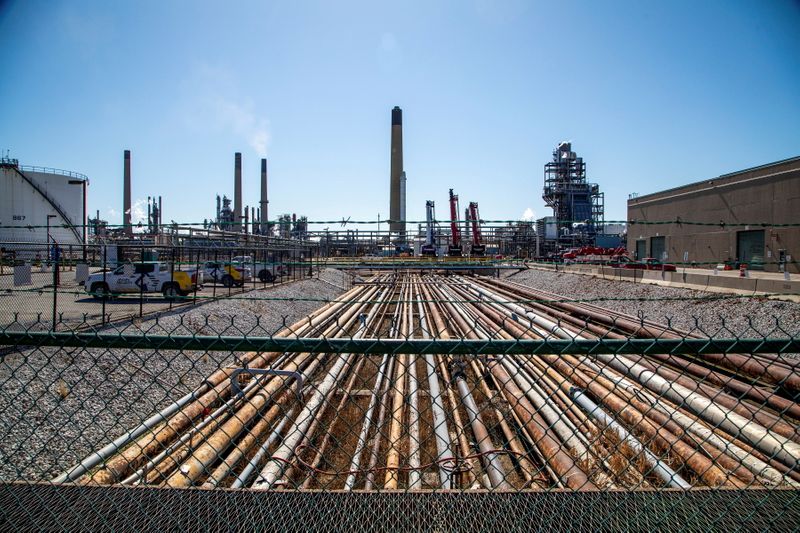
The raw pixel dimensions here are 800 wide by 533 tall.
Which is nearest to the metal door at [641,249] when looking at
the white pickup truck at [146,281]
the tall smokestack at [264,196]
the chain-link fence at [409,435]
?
the chain-link fence at [409,435]

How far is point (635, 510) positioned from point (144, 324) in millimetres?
10904

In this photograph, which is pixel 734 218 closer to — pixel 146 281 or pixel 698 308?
pixel 698 308

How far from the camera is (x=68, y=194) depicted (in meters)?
44.7

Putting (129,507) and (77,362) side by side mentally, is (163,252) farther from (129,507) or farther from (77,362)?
(129,507)

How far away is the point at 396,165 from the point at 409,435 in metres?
54.3

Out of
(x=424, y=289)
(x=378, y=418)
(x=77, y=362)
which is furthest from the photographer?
(x=424, y=289)

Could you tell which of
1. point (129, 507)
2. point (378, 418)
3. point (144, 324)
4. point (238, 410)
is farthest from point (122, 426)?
point (144, 324)

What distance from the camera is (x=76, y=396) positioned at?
6.42 m

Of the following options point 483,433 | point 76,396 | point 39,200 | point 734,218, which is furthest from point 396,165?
point 483,433

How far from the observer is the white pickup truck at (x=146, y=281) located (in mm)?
15812

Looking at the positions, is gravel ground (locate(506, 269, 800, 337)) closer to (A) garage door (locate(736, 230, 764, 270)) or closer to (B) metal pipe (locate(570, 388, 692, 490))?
(B) metal pipe (locate(570, 388, 692, 490))

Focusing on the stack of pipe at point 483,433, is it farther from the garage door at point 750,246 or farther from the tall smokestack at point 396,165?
the tall smokestack at point 396,165

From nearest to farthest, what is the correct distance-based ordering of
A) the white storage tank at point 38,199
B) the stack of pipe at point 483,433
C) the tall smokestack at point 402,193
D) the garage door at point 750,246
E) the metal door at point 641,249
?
the stack of pipe at point 483,433 < the garage door at point 750,246 < the metal door at point 641,249 < the white storage tank at point 38,199 < the tall smokestack at point 402,193

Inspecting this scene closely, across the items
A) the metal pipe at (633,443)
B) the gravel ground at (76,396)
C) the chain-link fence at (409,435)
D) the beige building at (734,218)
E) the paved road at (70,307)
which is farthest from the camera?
the beige building at (734,218)
